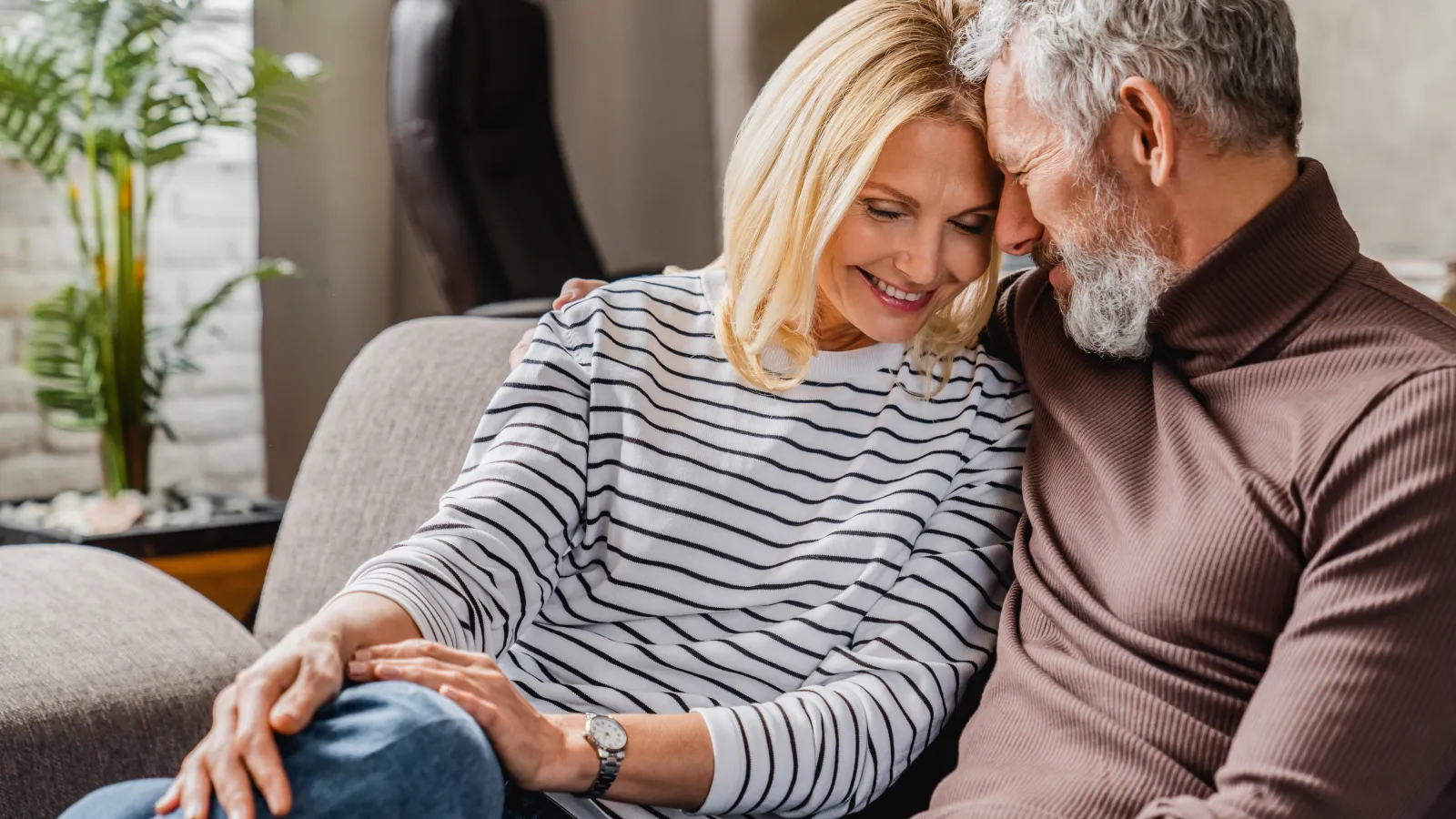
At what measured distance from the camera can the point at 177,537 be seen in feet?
7.88

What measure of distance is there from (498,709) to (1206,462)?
21.7 inches

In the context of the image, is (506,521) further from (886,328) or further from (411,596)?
(886,328)

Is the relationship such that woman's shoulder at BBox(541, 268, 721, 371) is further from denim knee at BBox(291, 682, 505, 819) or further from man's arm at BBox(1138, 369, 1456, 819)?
man's arm at BBox(1138, 369, 1456, 819)

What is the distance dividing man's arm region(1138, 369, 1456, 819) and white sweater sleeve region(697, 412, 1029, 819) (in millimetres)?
287

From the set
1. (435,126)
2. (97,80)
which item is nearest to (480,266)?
(435,126)

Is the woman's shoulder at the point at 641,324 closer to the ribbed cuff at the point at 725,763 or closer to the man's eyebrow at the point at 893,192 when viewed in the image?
the man's eyebrow at the point at 893,192

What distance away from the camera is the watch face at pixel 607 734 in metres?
1.04

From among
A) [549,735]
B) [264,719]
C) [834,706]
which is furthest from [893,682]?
[264,719]

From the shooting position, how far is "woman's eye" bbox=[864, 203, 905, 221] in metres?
1.24

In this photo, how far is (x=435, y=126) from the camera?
235cm

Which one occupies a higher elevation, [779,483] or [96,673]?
[779,483]

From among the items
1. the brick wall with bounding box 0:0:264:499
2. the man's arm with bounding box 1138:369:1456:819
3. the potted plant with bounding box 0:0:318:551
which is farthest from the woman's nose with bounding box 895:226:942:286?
the brick wall with bounding box 0:0:264:499

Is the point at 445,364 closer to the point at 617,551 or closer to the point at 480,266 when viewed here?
the point at 617,551

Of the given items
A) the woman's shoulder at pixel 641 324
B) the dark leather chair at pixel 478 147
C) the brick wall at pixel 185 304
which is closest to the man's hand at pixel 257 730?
the woman's shoulder at pixel 641 324
